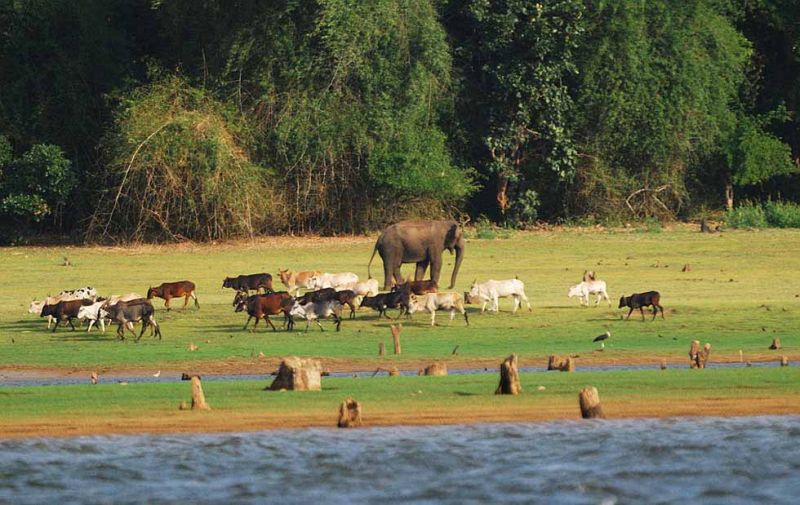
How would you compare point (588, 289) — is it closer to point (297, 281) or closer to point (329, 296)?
point (329, 296)

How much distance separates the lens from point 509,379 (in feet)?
60.7

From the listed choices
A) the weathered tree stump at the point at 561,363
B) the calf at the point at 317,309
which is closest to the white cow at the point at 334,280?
the calf at the point at 317,309

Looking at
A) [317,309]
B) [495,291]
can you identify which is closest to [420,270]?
[495,291]

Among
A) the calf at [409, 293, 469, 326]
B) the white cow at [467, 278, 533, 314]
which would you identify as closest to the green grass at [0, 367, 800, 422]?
the calf at [409, 293, 469, 326]

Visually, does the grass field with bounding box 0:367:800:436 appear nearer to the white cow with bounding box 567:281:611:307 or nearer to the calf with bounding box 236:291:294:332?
the calf with bounding box 236:291:294:332

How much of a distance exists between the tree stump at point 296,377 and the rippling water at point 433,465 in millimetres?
2114

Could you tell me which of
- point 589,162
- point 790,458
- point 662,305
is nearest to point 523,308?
point 662,305

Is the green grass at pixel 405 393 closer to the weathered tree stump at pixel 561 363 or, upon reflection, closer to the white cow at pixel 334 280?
the weathered tree stump at pixel 561 363

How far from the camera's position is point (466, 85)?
49812mm

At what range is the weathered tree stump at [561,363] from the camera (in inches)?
842

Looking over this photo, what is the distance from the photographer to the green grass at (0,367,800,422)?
1802cm

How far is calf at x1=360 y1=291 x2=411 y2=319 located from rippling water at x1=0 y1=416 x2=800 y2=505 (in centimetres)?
1030

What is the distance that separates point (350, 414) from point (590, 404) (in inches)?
107

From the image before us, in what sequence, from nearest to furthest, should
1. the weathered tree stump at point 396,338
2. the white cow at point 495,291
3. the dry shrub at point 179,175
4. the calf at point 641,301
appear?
the weathered tree stump at point 396,338 < the calf at point 641,301 < the white cow at point 495,291 < the dry shrub at point 179,175
